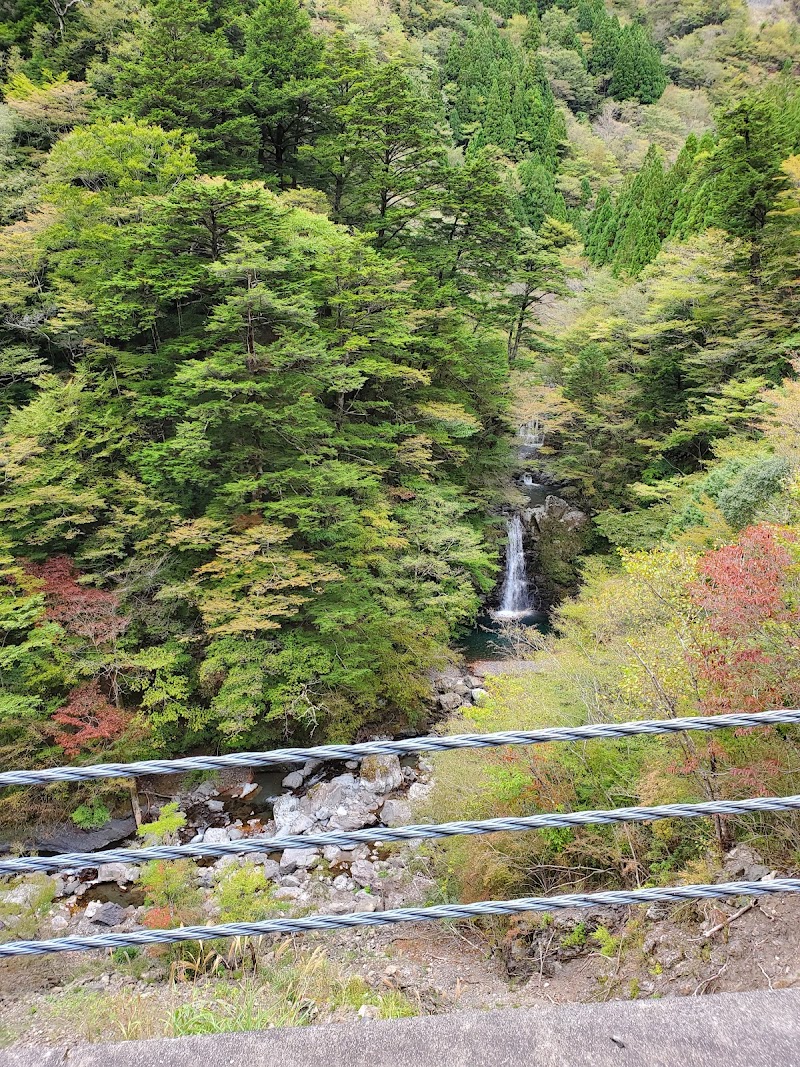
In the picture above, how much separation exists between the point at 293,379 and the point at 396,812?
815cm

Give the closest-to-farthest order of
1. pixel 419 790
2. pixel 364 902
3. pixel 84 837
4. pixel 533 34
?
pixel 364 902 < pixel 84 837 < pixel 419 790 < pixel 533 34

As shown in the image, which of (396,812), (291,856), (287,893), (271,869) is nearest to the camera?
(287,893)

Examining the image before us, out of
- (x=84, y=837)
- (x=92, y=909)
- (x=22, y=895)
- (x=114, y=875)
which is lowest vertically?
(x=84, y=837)

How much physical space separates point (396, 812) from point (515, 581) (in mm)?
10094

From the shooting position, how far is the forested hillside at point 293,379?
1012 centimetres

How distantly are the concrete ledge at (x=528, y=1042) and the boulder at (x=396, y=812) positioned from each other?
8.54 meters

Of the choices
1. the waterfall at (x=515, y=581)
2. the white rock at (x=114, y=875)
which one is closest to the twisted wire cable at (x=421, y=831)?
the white rock at (x=114, y=875)

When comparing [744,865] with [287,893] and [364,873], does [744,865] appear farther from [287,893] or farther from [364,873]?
[287,893]

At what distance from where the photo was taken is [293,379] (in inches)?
453

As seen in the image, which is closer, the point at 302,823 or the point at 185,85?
the point at 302,823

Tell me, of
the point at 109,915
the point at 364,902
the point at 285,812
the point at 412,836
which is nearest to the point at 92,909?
the point at 109,915

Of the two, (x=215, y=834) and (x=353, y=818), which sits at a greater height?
(x=353, y=818)

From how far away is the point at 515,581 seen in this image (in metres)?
18.5

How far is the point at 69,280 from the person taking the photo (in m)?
12.3
